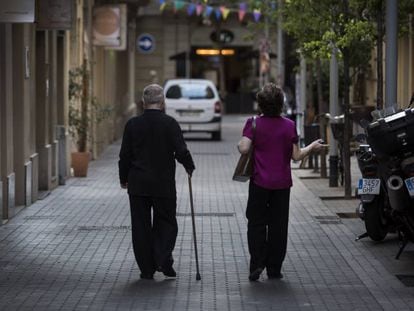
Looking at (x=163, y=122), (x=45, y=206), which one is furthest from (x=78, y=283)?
(x=45, y=206)

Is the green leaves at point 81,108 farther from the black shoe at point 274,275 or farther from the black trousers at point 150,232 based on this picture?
the black shoe at point 274,275

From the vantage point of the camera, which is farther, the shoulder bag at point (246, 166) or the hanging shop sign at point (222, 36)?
the hanging shop sign at point (222, 36)

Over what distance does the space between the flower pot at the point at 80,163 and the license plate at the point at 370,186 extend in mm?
10588

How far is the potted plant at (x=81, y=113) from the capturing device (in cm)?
2248

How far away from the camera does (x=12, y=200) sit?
1550 centimetres

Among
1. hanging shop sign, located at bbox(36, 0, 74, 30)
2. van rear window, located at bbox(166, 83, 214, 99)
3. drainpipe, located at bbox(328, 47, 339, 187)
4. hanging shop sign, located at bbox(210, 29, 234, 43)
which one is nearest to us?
hanging shop sign, located at bbox(36, 0, 74, 30)

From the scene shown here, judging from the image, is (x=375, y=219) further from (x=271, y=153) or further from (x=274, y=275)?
(x=271, y=153)

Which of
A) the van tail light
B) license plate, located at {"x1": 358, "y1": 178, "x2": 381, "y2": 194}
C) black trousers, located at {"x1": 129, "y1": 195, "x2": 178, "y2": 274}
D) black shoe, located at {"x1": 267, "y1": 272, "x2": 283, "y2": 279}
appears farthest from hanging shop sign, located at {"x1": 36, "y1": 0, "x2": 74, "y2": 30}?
the van tail light

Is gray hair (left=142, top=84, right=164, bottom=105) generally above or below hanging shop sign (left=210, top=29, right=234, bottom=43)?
below

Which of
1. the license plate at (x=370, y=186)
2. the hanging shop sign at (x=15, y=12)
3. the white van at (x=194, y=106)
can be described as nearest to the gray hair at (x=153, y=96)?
the license plate at (x=370, y=186)

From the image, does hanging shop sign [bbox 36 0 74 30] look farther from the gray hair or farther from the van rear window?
the van rear window

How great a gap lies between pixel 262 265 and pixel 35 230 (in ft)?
14.4

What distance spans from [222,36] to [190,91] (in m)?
22.5

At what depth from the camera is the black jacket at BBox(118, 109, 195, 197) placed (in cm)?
1062
